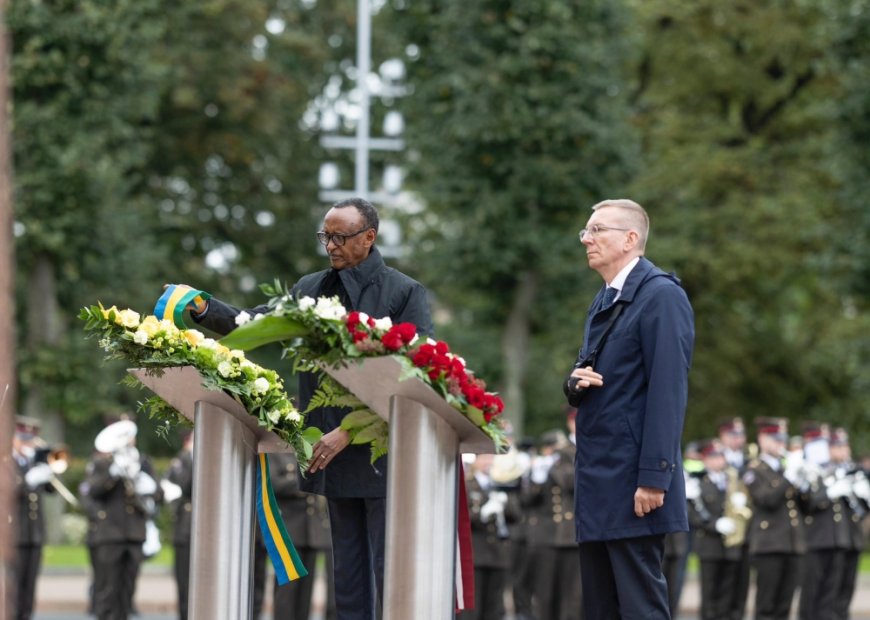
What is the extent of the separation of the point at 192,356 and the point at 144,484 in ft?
31.7

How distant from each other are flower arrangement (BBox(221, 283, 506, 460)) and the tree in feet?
74.7

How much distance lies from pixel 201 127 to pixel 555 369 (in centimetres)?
911

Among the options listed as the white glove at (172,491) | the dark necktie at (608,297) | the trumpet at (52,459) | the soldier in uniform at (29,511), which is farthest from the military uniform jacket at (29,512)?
the dark necktie at (608,297)

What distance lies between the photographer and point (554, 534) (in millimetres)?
17078

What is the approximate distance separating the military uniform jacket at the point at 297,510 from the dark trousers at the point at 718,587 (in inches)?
162

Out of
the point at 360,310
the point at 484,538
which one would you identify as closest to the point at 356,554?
the point at 360,310

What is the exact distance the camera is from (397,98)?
3322cm

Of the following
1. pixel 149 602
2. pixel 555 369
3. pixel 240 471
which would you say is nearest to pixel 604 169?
pixel 555 369

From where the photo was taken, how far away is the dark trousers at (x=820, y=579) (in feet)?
55.4

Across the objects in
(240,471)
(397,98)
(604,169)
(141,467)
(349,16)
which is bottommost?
(240,471)

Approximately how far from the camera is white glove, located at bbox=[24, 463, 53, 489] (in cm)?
1577

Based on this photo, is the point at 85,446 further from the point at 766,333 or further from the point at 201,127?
the point at 766,333

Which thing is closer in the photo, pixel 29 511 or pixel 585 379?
pixel 585 379

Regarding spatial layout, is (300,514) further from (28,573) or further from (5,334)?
(5,334)
